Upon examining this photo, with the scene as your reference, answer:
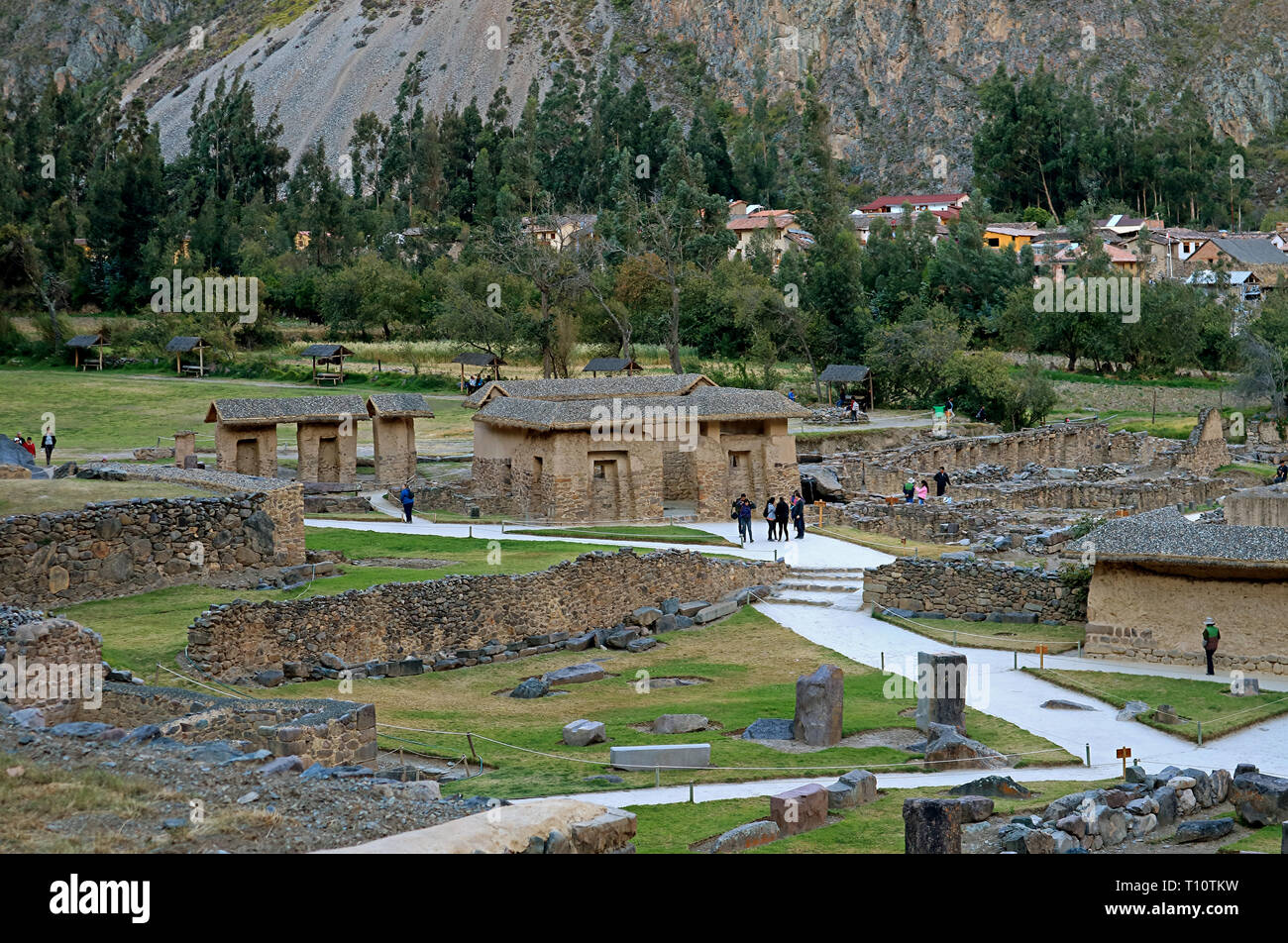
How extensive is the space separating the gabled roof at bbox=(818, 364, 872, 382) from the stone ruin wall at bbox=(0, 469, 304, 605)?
42.3 meters

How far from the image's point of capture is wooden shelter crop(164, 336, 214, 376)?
72.8 metres

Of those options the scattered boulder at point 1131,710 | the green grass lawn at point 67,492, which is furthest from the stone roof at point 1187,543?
the green grass lawn at point 67,492

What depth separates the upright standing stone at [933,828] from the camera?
13.5 m

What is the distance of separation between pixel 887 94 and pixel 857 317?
115497mm

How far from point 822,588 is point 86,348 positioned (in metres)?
53.0

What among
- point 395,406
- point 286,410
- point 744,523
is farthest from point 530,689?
point 395,406

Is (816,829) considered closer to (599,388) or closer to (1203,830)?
(1203,830)

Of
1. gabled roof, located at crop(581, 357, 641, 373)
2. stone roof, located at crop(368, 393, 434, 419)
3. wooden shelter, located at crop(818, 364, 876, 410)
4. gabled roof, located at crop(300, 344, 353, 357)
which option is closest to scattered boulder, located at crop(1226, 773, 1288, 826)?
stone roof, located at crop(368, 393, 434, 419)

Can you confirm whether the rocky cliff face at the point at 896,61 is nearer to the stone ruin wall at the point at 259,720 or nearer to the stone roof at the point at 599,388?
the stone roof at the point at 599,388

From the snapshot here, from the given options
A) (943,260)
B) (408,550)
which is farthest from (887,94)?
(408,550)

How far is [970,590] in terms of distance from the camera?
29.4 meters
